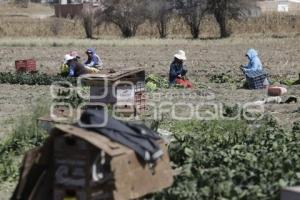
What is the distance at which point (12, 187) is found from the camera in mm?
7508

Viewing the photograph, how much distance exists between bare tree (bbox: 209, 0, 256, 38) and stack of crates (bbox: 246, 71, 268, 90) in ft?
111

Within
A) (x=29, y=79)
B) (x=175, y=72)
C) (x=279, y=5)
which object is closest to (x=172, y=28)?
(x=29, y=79)

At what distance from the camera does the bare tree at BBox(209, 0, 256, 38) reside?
50.6m

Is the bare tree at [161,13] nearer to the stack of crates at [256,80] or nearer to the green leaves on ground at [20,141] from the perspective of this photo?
the stack of crates at [256,80]

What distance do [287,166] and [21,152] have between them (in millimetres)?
3583

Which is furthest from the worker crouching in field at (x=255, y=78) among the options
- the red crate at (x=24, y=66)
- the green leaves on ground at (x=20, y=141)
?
the green leaves on ground at (x=20, y=141)

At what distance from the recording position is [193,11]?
51656 millimetres

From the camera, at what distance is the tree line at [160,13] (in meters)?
50.5

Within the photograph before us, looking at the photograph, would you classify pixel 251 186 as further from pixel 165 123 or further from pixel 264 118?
pixel 165 123

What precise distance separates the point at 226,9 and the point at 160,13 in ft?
15.9

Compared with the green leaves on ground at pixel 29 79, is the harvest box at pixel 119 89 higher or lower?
higher

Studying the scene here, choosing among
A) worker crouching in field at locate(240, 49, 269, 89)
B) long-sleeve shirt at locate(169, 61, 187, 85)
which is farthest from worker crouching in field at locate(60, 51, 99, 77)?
→ worker crouching in field at locate(240, 49, 269, 89)

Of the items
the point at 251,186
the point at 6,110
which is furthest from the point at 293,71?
the point at 251,186

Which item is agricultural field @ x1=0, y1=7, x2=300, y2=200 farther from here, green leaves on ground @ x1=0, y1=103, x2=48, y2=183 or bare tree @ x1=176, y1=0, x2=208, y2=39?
bare tree @ x1=176, y1=0, x2=208, y2=39
